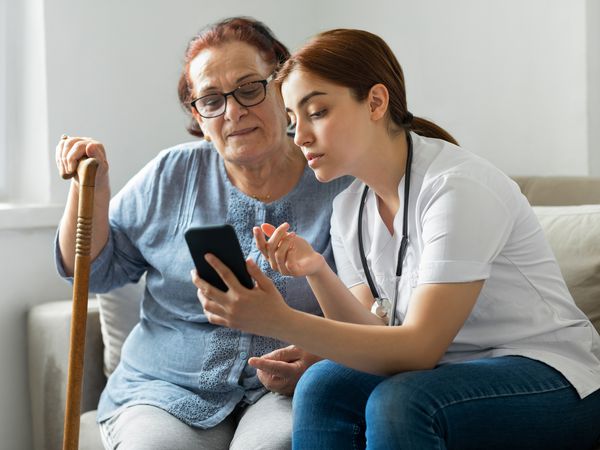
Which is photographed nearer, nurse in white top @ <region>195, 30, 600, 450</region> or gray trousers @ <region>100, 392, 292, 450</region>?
nurse in white top @ <region>195, 30, 600, 450</region>

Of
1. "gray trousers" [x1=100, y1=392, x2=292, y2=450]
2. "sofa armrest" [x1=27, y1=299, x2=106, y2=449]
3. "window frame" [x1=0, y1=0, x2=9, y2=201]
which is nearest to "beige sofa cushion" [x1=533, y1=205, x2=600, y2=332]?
"gray trousers" [x1=100, y1=392, x2=292, y2=450]

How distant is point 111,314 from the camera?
2.07 metres

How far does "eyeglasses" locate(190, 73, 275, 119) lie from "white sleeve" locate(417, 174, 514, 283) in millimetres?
563

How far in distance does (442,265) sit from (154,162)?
0.84 metres

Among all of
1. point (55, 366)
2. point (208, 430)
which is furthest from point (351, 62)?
point (55, 366)

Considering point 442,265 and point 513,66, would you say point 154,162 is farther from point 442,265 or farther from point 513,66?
point 513,66

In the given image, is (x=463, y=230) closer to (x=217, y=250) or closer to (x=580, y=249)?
(x=217, y=250)

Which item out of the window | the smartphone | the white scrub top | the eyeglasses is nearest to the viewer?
the smartphone

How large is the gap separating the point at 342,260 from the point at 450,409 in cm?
48

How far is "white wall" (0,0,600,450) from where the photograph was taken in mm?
2211

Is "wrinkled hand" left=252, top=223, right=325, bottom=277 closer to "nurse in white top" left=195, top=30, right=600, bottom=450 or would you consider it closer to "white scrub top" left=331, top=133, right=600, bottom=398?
"nurse in white top" left=195, top=30, right=600, bottom=450

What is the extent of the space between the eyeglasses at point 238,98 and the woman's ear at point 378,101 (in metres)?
0.39

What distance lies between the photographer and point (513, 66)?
231 cm

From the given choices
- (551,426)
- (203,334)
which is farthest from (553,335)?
(203,334)
